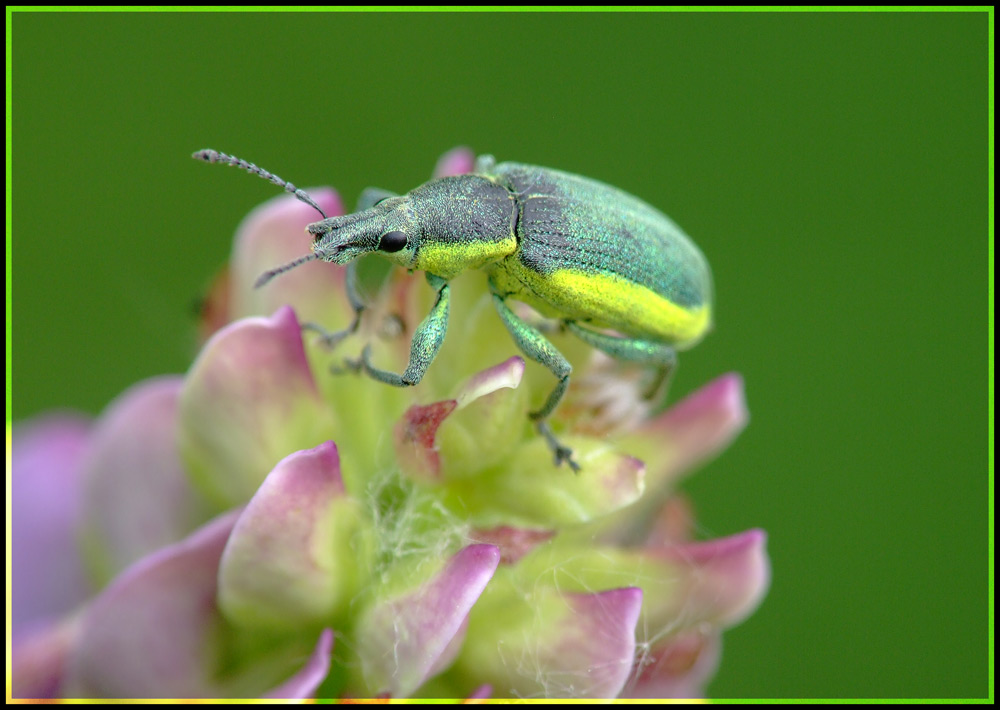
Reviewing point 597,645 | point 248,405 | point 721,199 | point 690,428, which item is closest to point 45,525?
point 248,405

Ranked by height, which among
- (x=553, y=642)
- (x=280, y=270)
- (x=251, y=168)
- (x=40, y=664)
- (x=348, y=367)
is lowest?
(x=40, y=664)

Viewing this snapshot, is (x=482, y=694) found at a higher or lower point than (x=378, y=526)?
lower

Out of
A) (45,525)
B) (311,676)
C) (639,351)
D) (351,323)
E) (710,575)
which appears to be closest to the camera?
(311,676)

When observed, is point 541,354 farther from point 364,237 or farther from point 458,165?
point 458,165

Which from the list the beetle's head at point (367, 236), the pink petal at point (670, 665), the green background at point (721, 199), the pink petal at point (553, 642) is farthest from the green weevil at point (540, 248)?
the green background at point (721, 199)

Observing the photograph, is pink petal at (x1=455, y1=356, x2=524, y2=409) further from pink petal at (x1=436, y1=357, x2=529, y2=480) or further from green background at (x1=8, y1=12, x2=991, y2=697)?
green background at (x1=8, y1=12, x2=991, y2=697)

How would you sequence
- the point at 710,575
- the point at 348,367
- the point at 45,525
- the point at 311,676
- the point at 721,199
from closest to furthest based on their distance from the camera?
1. the point at 311,676
2. the point at 710,575
3. the point at 348,367
4. the point at 45,525
5. the point at 721,199

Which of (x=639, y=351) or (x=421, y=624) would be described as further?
(x=639, y=351)
